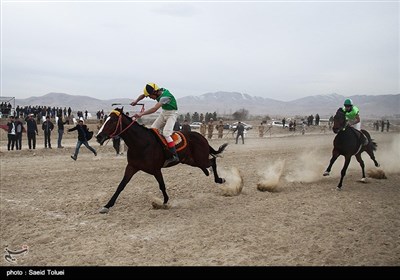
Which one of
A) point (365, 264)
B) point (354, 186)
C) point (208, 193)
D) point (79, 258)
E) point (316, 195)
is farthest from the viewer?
point (354, 186)

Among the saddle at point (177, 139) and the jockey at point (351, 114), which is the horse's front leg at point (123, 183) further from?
the jockey at point (351, 114)

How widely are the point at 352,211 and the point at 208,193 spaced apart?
4.12 metres

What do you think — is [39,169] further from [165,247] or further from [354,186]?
[354,186]

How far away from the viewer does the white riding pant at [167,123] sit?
9.02m

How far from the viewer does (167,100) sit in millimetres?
8820

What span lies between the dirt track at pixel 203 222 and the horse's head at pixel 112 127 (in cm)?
197

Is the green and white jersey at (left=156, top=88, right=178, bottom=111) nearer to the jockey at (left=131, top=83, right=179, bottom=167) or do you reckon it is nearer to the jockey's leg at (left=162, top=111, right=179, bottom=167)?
the jockey at (left=131, top=83, right=179, bottom=167)

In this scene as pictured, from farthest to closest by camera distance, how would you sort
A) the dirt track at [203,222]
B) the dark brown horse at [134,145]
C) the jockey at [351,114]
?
the jockey at [351,114] < the dark brown horse at [134,145] < the dirt track at [203,222]

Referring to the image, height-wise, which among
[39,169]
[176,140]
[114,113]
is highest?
[114,113]

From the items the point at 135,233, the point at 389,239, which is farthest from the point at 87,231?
the point at 389,239

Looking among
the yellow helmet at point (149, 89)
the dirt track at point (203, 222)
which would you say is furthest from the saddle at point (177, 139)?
the dirt track at point (203, 222)

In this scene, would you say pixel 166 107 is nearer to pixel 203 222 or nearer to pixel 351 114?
pixel 203 222

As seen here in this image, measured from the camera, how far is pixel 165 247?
648cm

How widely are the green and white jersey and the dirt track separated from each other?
103 inches
